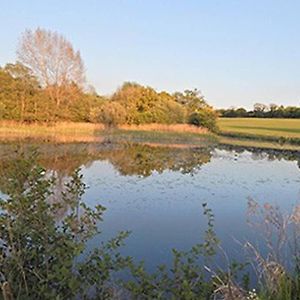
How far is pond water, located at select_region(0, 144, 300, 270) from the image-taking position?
6.19 m

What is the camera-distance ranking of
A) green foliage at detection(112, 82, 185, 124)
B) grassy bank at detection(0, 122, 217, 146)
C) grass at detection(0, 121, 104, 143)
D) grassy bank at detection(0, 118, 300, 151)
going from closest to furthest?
grass at detection(0, 121, 104, 143), grassy bank at detection(0, 122, 217, 146), grassy bank at detection(0, 118, 300, 151), green foliage at detection(112, 82, 185, 124)

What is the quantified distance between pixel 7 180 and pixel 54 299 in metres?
1.01

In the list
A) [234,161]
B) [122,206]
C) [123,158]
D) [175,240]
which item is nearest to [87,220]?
[175,240]

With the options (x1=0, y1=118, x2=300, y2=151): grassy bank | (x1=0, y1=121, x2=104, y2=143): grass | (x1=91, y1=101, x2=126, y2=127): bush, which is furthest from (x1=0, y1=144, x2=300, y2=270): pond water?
(x1=91, y1=101, x2=126, y2=127): bush

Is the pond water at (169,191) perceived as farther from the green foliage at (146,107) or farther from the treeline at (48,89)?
the green foliage at (146,107)

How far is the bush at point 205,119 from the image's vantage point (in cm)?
3547

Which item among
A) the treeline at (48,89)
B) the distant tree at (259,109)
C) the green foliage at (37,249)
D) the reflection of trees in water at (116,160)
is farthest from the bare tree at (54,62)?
the distant tree at (259,109)

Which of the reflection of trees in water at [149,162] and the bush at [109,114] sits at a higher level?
the bush at [109,114]

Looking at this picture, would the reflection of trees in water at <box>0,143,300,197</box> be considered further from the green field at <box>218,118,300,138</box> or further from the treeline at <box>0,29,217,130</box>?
the green field at <box>218,118,300,138</box>

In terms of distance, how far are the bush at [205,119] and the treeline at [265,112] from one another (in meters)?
22.0

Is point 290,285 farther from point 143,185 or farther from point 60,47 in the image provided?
point 60,47

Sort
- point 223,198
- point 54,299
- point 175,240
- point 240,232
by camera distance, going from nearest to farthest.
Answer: point 54,299 < point 175,240 < point 240,232 < point 223,198

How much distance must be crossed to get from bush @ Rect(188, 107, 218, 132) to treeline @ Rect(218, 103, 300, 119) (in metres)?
22.0

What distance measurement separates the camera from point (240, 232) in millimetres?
6645
